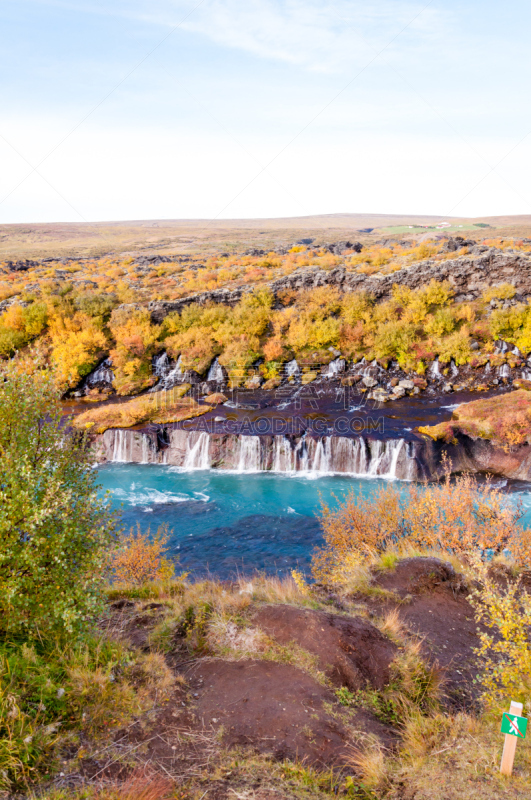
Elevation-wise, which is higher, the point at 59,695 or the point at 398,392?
the point at 398,392

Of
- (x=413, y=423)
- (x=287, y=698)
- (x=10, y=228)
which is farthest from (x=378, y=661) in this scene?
(x=10, y=228)

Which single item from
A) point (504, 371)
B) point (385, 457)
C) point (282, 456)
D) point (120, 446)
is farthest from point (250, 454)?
point (504, 371)

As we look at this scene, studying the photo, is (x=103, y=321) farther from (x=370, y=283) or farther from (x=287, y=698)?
(x=287, y=698)

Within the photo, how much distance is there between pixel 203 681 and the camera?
7.27m

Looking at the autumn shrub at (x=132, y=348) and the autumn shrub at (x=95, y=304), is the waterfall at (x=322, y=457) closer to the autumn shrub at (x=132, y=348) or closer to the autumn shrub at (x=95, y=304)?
the autumn shrub at (x=132, y=348)

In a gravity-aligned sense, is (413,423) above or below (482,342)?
below

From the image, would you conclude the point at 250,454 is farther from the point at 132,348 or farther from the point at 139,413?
the point at 132,348

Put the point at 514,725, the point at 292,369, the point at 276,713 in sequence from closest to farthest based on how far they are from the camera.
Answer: the point at 514,725, the point at 276,713, the point at 292,369

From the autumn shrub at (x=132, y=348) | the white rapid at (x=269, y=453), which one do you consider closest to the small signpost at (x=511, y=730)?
the white rapid at (x=269, y=453)

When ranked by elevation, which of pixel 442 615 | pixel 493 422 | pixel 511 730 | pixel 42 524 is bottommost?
pixel 442 615

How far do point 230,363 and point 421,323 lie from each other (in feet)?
56.5

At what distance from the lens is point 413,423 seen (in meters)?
26.0

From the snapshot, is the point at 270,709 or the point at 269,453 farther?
the point at 269,453

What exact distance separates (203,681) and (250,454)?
17.8 meters
